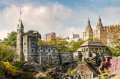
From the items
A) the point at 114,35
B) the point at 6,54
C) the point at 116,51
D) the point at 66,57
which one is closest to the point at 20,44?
the point at 6,54

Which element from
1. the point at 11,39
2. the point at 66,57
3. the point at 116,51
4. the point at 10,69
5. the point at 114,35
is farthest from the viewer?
the point at 11,39

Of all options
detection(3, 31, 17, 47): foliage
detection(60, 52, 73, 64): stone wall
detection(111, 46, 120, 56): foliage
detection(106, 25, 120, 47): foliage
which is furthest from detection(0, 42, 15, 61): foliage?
detection(106, 25, 120, 47): foliage

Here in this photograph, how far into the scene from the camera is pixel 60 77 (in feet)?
220

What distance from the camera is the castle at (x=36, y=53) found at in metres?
73.5

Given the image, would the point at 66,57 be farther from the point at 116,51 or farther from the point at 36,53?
the point at 116,51

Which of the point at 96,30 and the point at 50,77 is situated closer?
the point at 50,77

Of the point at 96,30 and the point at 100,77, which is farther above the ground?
the point at 96,30

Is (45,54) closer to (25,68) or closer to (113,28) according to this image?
(25,68)

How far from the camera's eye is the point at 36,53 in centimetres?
7400

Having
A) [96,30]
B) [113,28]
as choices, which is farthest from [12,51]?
[96,30]

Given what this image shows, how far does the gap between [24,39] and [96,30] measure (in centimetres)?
4374

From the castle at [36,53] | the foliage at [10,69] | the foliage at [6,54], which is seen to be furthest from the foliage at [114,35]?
the foliage at [10,69]

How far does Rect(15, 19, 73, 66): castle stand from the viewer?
73494 millimetres

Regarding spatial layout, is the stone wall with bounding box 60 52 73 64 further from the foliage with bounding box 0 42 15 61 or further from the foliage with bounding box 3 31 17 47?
the foliage with bounding box 3 31 17 47
